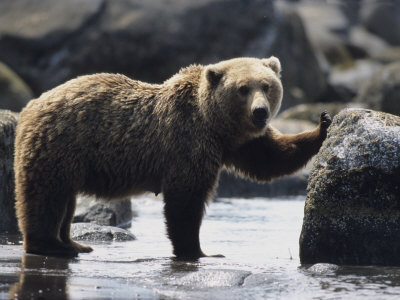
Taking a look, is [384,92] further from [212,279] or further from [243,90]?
[212,279]

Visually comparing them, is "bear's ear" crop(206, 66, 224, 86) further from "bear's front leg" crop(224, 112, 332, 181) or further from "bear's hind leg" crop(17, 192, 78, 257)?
"bear's hind leg" crop(17, 192, 78, 257)

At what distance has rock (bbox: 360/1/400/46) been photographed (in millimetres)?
31234

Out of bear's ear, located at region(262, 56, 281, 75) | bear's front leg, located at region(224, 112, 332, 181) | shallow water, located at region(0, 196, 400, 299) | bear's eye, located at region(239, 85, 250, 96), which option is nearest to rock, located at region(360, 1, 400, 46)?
shallow water, located at region(0, 196, 400, 299)

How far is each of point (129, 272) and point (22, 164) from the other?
5.78 feet

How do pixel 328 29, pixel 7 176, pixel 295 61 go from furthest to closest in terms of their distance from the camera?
pixel 328 29 → pixel 295 61 → pixel 7 176

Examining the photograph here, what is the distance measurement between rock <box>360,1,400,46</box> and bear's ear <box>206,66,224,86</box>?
991 inches

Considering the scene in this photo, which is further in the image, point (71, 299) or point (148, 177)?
point (148, 177)

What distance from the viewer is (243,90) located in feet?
22.8

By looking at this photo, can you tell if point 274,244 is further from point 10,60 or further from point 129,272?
point 10,60

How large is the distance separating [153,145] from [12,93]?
11.2 meters

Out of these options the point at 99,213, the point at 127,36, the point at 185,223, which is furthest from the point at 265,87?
the point at 127,36

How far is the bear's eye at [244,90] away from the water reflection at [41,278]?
6.82 ft

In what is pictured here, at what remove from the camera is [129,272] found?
584 cm

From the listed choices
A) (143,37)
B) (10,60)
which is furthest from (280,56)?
(10,60)
